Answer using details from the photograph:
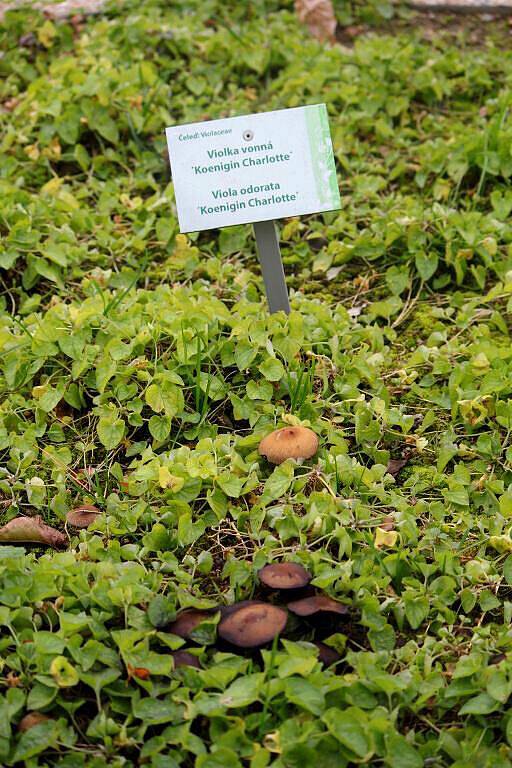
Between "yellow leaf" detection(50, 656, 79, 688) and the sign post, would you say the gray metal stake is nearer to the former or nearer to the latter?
the sign post

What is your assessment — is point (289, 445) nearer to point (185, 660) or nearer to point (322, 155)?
point (185, 660)

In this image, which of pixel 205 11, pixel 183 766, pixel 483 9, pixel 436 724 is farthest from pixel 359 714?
pixel 483 9

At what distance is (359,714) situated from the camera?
198 centimetres

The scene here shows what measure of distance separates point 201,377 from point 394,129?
7.76 ft

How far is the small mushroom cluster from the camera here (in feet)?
6.85

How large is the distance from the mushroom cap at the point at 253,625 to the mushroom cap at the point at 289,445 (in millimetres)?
553

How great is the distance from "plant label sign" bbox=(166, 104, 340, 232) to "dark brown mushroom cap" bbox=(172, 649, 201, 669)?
1430mm

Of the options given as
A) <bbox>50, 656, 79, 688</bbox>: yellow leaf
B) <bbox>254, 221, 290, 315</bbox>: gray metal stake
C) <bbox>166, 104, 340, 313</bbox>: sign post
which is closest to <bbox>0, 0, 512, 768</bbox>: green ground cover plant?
<bbox>50, 656, 79, 688</bbox>: yellow leaf

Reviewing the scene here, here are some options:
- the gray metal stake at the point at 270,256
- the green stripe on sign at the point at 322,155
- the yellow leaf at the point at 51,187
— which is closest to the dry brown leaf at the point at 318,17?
the yellow leaf at the point at 51,187

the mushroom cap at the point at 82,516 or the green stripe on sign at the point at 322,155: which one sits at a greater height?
the green stripe on sign at the point at 322,155

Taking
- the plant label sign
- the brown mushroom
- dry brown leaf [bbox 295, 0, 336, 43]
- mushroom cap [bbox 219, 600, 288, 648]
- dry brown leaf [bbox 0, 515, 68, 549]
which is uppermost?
dry brown leaf [bbox 295, 0, 336, 43]

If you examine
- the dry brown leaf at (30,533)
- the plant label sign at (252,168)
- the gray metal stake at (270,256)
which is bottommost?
the dry brown leaf at (30,533)

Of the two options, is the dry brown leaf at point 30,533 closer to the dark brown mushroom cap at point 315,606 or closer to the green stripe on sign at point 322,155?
the dark brown mushroom cap at point 315,606

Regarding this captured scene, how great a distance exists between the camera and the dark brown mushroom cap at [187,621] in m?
2.17
